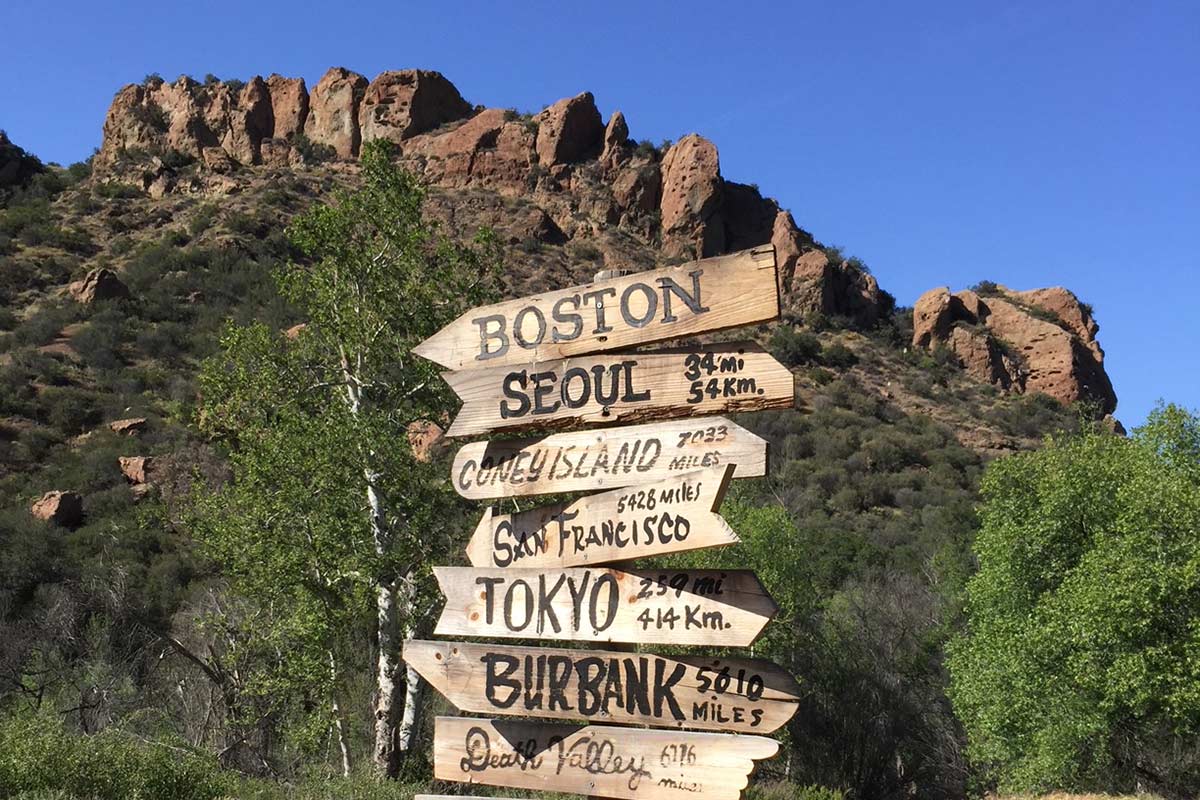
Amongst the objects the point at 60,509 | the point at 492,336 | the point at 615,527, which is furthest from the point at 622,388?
the point at 60,509

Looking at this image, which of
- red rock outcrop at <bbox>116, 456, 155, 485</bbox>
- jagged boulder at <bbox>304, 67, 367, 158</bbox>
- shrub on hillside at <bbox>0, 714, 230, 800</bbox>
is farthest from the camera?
jagged boulder at <bbox>304, 67, 367, 158</bbox>

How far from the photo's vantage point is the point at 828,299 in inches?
2283

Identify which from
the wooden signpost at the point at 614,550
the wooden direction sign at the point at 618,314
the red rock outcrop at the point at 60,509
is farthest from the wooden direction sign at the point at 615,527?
the red rock outcrop at the point at 60,509

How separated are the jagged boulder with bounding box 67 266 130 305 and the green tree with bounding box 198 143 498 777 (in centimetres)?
2992

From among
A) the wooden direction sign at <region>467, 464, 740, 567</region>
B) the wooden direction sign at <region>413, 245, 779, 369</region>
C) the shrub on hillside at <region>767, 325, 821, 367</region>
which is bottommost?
the wooden direction sign at <region>467, 464, 740, 567</region>

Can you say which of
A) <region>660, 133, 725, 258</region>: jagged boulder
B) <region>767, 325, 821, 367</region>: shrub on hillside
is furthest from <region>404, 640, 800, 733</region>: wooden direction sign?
<region>660, 133, 725, 258</region>: jagged boulder

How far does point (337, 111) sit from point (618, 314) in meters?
65.4

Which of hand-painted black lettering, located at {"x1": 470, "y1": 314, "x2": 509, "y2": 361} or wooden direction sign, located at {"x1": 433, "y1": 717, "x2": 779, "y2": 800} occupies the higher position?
hand-painted black lettering, located at {"x1": 470, "y1": 314, "x2": 509, "y2": 361}

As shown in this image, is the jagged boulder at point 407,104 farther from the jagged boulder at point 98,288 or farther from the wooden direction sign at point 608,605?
the wooden direction sign at point 608,605

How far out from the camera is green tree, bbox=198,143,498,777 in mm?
10906

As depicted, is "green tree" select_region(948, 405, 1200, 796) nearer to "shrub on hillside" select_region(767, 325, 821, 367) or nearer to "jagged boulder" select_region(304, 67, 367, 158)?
"shrub on hillside" select_region(767, 325, 821, 367)

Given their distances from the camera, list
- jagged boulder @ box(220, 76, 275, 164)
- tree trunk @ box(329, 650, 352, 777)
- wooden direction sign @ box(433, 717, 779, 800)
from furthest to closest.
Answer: jagged boulder @ box(220, 76, 275, 164)
tree trunk @ box(329, 650, 352, 777)
wooden direction sign @ box(433, 717, 779, 800)

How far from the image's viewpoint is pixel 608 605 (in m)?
4.10

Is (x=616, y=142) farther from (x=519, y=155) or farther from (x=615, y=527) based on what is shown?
(x=615, y=527)
